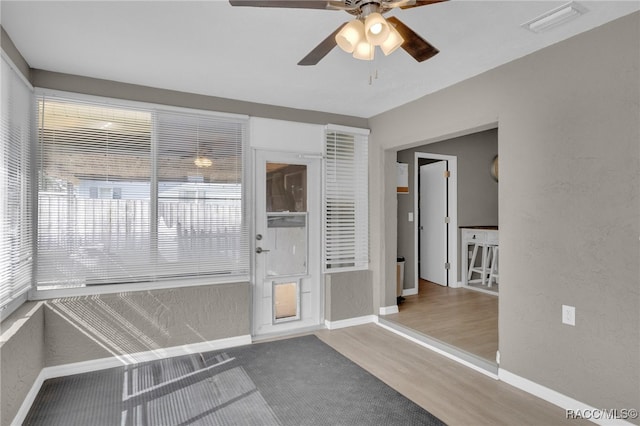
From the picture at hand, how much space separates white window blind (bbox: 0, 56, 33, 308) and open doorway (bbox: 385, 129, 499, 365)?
3.52 metres

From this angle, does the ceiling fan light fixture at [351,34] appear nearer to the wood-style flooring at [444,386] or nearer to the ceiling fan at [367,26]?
the ceiling fan at [367,26]

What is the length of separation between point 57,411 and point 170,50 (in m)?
2.67

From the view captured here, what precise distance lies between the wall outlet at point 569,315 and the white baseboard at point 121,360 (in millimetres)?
2786

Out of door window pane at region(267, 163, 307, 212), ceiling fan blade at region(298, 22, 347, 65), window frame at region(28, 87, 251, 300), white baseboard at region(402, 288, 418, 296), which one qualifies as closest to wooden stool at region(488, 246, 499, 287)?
white baseboard at region(402, 288, 418, 296)

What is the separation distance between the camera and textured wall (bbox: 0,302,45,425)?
216 centimetres

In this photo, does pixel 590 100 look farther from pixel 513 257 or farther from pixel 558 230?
pixel 513 257

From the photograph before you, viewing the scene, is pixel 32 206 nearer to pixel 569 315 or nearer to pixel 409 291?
pixel 569 315

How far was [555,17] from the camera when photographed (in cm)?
224

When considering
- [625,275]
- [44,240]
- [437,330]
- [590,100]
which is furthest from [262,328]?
[590,100]

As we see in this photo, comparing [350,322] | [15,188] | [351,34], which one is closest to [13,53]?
[15,188]

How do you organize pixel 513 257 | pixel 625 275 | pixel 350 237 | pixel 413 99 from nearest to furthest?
pixel 625 275 < pixel 513 257 < pixel 413 99 < pixel 350 237

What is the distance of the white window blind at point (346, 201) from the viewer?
14.3 ft

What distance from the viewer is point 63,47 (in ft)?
8.75

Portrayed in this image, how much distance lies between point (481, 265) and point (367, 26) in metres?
5.47
